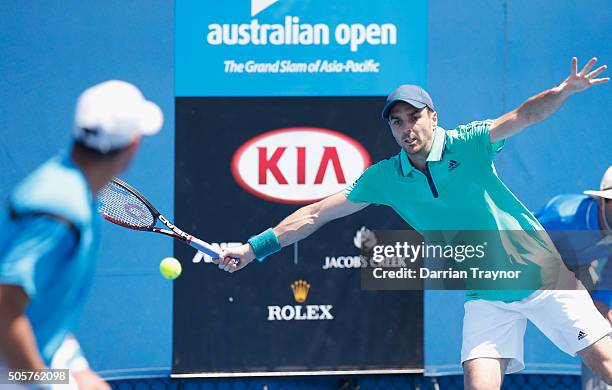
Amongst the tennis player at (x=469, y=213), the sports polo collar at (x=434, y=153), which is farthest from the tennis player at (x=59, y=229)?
the sports polo collar at (x=434, y=153)

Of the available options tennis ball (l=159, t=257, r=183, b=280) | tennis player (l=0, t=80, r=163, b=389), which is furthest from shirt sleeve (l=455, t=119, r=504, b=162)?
tennis player (l=0, t=80, r=163, b=389)

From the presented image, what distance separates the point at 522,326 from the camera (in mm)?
4559

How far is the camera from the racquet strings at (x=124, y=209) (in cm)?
457

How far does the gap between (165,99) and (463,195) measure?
170cm

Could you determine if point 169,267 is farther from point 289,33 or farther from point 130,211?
point 289,33

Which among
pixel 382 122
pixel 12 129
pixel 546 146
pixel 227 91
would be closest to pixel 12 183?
pixel 12 129

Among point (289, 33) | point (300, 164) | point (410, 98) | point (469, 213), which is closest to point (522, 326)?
point (469, 213)

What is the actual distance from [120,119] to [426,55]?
3.15m

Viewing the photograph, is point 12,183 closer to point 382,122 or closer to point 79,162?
point 382,122

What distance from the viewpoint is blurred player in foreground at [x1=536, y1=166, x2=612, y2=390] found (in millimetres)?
4926

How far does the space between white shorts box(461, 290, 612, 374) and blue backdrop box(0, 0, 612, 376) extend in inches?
38.7

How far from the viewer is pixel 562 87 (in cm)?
407

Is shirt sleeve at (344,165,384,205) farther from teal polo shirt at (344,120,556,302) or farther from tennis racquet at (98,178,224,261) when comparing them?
tennis racquet at (98,178,224,261)

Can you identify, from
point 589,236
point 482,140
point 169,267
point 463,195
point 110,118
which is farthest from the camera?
point 589,236
